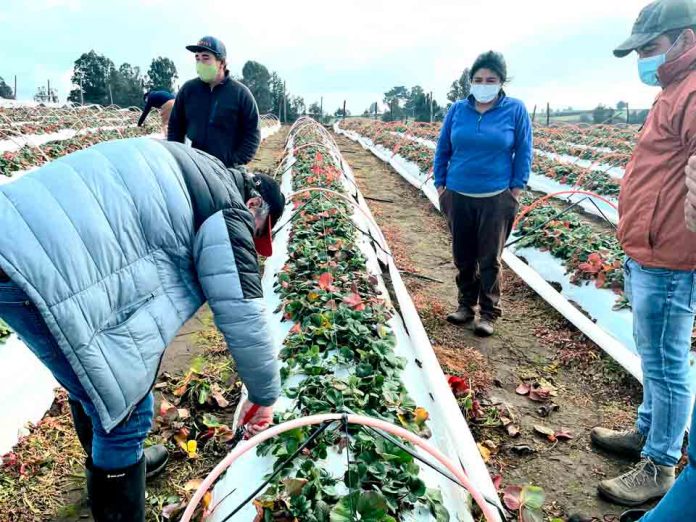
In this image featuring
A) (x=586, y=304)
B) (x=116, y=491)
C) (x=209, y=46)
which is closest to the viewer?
(x=116, y=491)

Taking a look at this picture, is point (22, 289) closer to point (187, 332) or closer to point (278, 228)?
point (187, 332)

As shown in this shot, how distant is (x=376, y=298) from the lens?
11.6 ft

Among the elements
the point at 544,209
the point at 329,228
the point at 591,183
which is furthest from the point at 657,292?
the point at 591,183

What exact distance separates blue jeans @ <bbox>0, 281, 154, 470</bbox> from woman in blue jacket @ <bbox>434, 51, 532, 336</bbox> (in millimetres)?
2653

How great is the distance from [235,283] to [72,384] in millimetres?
581

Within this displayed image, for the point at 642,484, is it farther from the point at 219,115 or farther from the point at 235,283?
the point at 219,115

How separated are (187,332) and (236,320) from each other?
277 centimetres

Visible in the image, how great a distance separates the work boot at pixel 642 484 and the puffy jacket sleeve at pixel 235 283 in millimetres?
1867

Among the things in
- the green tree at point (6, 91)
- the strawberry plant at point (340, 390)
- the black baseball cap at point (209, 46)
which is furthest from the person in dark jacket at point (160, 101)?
the green tree at point (6, 91)

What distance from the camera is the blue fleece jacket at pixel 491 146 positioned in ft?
11.5

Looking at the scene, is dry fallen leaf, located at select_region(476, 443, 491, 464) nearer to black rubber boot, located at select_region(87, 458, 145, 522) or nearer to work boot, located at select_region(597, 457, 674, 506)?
work boot, located at select_region(597, 457, 674, 506)

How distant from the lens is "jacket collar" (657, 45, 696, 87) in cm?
189

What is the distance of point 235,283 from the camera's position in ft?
4.92

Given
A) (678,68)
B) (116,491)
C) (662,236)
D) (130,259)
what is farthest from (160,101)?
(662,236)
